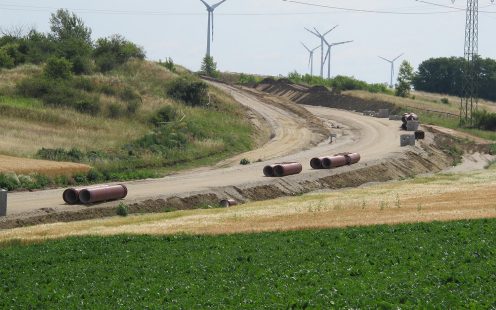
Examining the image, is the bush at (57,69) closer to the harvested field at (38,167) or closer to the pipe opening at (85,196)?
the harvested field at (38,167)

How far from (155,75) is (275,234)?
84565 mm

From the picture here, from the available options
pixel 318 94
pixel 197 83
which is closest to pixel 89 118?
pixel 197 83

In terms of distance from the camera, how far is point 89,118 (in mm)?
94188

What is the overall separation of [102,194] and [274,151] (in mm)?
41887

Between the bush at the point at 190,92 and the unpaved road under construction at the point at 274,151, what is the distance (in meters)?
9.73

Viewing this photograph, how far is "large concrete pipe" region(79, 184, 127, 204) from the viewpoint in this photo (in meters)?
55.0

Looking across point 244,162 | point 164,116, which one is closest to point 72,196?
point 244,162

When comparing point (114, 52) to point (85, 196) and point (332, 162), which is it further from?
point (85, 196)

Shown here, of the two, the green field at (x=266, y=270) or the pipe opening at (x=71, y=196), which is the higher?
the green field at (x=266, y=270)

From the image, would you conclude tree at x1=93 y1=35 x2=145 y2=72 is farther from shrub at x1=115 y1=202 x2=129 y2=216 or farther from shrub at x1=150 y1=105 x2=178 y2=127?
shrub at x1=115 y1=202 x2=129 y2=216

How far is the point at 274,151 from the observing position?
315ft

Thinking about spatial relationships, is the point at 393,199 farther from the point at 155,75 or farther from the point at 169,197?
the point at 155,75

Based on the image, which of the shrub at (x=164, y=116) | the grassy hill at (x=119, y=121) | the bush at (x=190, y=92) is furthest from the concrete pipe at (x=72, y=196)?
the bush at (x=190, y=92)

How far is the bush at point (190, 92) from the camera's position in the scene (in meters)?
113
